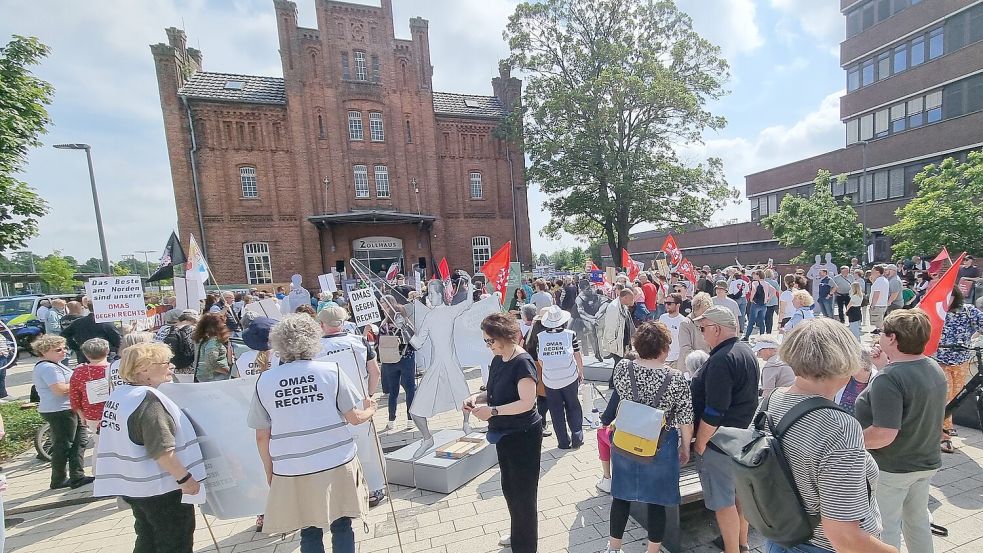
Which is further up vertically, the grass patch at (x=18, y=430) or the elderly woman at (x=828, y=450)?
the elderly woman at (x=828, y=450)

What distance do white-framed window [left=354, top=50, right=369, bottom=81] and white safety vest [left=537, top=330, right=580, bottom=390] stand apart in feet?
76.8

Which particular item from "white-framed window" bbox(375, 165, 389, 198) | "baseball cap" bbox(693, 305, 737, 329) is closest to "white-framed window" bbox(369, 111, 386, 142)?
"white-framed window" bbox(375, 165, 389, 198)

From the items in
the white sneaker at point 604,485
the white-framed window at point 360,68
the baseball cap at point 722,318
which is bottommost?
the white sneaker at point 604,485

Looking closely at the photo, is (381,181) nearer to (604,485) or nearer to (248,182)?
(248,182)

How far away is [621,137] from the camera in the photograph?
23.1 m

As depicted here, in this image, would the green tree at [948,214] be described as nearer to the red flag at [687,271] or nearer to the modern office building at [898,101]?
the modern office building at [898,101]

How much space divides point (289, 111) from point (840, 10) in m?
36.9

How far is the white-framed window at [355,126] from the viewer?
23.6 metres

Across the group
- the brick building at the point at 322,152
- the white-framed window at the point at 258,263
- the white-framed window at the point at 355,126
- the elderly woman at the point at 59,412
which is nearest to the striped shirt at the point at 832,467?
the elderly woman at the point at 59,412

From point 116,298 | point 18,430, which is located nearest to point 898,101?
point 116,298

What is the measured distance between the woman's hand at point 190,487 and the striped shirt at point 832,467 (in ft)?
10.7

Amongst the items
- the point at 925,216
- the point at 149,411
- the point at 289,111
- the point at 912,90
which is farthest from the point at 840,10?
the point at 149,411

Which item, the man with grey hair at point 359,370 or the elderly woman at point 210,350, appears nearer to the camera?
the man with grey hair at point 359,370

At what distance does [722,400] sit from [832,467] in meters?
1.21
